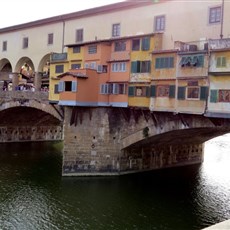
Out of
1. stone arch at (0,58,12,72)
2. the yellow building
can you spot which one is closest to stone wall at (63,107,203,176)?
the yellow building

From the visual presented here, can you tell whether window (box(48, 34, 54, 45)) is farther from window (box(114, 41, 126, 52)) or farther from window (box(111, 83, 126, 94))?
window (box(111, 83, 126, 94))

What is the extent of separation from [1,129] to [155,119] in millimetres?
24731

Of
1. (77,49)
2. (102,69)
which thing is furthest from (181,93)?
(77,49)

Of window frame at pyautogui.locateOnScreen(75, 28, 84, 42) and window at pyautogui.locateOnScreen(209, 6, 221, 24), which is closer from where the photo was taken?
window at pyautogui.locateOnScreen(209, 6, 221, 24)

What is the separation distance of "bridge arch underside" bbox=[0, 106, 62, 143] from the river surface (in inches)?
373

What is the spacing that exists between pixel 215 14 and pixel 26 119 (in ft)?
89.9

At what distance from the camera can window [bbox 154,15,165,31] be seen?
23689 millimetres

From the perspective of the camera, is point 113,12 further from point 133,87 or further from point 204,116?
point 204,116

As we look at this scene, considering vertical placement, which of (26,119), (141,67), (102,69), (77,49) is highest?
(77,49)

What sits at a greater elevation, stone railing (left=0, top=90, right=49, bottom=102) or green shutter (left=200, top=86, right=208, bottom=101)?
green shutter (left=200, top=86, right=208, bottom=101)

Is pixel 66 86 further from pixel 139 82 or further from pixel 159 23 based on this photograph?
pixel 159 23

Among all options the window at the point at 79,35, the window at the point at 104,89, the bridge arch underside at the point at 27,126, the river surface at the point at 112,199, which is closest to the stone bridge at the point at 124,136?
the river surface at the point at 112,199

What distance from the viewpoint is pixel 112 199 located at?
2180cm

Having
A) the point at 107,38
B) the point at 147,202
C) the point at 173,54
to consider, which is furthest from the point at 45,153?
the point at 173,54
